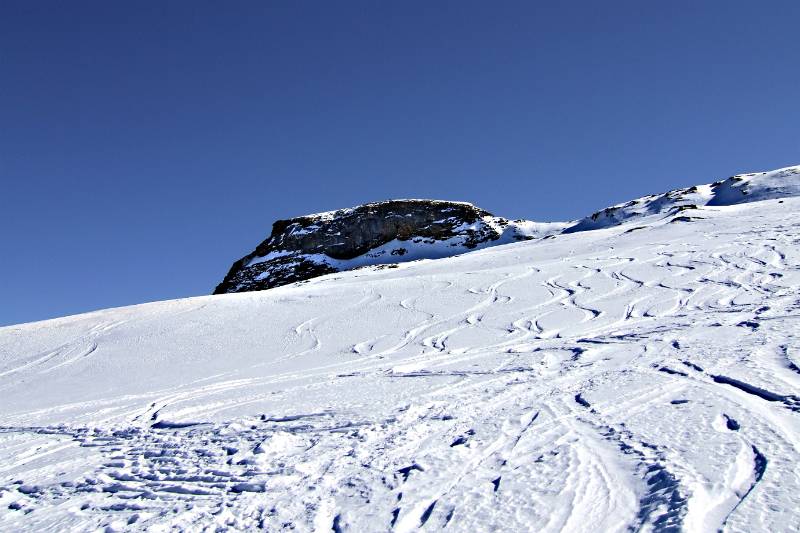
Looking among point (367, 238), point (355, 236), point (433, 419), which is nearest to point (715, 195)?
point (367, 238)

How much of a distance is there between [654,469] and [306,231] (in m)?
85.6

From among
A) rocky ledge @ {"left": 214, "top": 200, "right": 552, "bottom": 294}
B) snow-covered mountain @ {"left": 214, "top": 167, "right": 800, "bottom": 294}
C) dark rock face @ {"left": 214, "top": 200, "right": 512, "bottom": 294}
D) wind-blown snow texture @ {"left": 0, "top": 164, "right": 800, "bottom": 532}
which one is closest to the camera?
wind-blown snow texture @ {"left": 0, "top": 164, "right": 800, "bottom": 532}

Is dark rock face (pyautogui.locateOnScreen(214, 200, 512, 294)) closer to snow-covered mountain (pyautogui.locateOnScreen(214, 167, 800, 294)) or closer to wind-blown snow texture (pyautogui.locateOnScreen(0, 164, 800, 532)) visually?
snow-covered mountain (pyautogui.locateOnScreen(214, 167, 800, 294))

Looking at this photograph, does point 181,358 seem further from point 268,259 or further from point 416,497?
point 268,259

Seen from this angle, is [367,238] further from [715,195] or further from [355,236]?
[715,195]

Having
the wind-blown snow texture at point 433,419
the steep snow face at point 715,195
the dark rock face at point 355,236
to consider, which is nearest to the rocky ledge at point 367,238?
the dark rock face at point 355,236

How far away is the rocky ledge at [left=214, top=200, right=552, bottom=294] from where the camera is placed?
258ft

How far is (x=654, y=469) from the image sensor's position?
3.58 m

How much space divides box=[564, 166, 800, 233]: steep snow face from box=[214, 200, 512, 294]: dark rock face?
23337mm

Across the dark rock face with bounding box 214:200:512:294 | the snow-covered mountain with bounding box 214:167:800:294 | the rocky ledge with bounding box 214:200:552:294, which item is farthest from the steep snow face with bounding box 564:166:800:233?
the dark rock face with bounding box 214:200:512:294

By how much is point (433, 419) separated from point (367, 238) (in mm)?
81428

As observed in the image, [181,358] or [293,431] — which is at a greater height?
[181,358]

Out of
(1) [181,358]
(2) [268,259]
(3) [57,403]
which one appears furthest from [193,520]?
(2) [268,259]

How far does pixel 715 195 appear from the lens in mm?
53562
